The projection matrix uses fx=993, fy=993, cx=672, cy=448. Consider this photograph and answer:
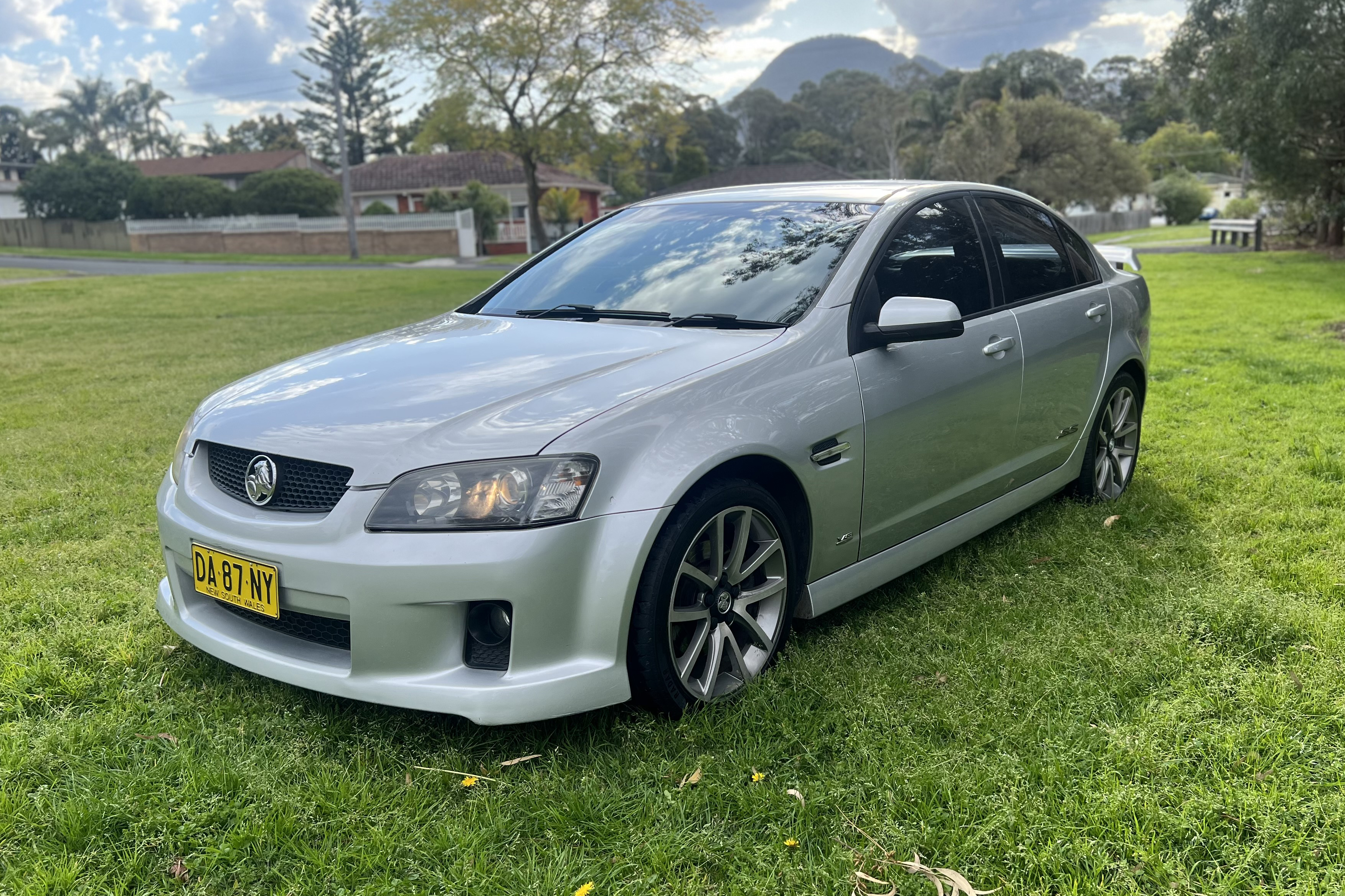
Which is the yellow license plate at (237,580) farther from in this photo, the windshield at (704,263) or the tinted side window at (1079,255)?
the tinted side window at (1079,255)

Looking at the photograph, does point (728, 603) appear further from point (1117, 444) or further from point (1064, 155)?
point (1064, 155)

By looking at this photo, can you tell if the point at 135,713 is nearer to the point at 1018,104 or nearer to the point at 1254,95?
the point at 1254,95

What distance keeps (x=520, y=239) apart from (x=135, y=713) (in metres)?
39.3

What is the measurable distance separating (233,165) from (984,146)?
1718 inches

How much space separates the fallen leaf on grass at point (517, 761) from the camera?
260 centimetres

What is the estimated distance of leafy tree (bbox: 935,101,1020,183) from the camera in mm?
45375

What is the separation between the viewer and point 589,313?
11.7 feet

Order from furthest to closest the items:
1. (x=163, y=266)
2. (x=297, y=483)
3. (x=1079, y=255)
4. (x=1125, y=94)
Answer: (x=1125, y=94) → (x=163, y=266) → (x=1079, y=255) → (x=297, y=483)

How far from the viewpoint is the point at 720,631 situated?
2.84 metres

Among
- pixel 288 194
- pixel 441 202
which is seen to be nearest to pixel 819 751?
pixel 441 202

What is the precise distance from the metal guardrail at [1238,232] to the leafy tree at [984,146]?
17904 millimetres

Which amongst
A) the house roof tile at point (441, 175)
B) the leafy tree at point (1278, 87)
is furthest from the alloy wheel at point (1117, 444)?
the house roof tile at point (441, 175)

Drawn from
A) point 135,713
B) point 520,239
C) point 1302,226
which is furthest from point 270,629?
point 520,239

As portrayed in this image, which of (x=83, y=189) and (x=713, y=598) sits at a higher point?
(x=83, y=189)
